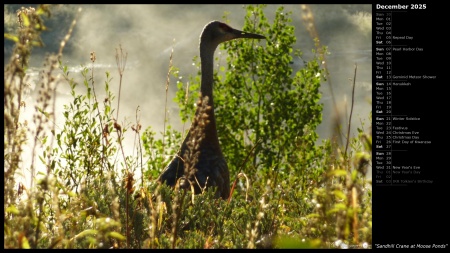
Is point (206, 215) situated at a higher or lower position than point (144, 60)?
lower

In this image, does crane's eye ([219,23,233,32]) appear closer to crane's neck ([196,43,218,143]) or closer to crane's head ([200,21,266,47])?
crane's head ([200,21,266,47])

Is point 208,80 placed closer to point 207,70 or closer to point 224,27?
point 207,70

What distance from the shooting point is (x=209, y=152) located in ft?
26.6

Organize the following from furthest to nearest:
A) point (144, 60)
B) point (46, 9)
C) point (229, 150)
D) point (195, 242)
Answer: point (144, 60), point (229, 150), point (195, 242), point (46, 9)

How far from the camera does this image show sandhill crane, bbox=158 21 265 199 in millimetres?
7223

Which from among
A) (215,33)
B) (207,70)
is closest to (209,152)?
(207,70)
